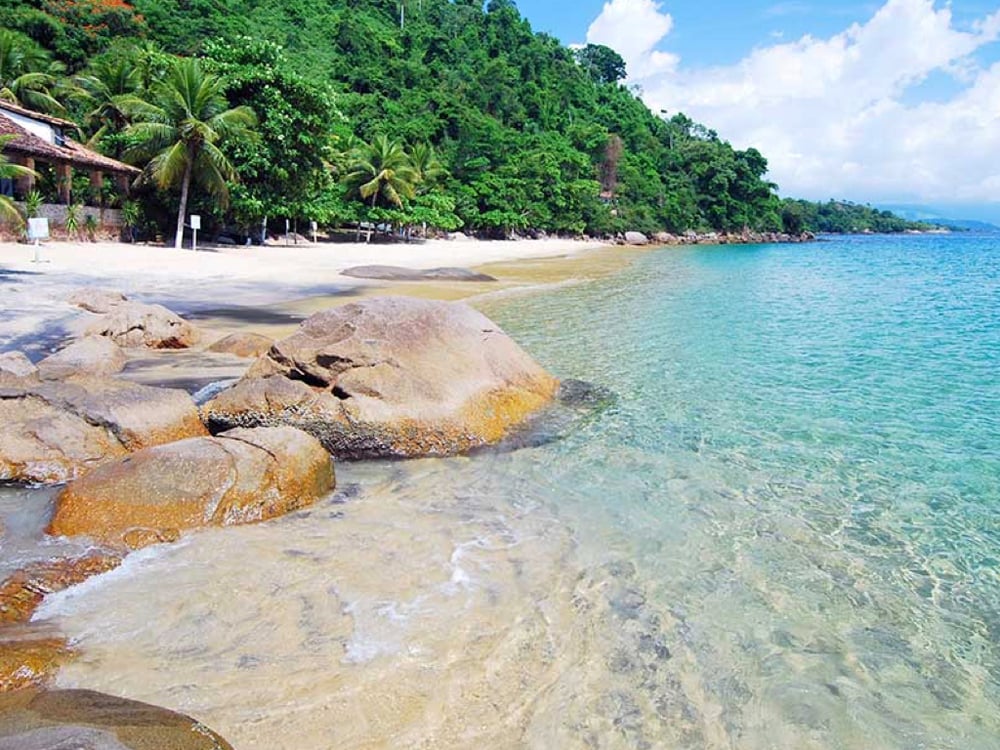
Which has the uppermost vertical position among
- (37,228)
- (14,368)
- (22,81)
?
(22,81)

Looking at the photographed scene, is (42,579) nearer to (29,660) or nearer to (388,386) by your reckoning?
(29,660)

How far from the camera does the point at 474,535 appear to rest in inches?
234

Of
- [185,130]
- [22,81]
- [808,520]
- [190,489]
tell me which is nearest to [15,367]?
[190,489]

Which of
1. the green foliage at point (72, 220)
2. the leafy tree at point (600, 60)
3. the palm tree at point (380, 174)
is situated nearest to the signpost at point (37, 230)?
the green foliage at point (72, 220)

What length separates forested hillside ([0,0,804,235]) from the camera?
3294 cm

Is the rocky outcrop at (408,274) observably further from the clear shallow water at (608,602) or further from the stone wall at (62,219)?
the clear shallow water at (608,602)

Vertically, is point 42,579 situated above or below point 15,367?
below

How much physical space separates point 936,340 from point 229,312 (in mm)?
16851

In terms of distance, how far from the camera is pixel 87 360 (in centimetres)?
970

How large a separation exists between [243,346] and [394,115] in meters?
58.3

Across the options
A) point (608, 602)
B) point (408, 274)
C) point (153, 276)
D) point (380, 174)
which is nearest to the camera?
point (608, 602)

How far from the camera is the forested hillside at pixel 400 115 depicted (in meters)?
32.9

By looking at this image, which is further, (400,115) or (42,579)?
(400,115)

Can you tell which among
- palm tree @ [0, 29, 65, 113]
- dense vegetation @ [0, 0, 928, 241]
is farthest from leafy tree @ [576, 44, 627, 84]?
palm tree @ [0, 29, 65, 113]
